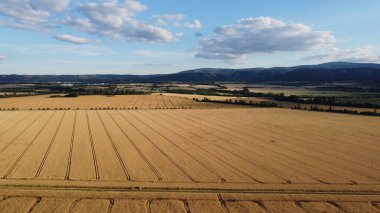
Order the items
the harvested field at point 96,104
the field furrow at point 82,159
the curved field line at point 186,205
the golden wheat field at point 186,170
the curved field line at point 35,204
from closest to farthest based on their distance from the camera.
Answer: the curved field line at point 35,204
the curved field line at point 186,205
the golden wheat field at point 186,170
the field furrow at point 82,159
the harvested field at point 96,104

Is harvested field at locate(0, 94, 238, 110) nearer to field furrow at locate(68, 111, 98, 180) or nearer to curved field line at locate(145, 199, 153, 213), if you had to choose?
field furrow at locate(68, 111, 98, 180)

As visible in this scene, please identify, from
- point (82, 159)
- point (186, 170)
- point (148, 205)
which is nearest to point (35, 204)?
point (148, 205)

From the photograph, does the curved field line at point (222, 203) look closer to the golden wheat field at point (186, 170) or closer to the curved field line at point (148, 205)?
the golden wheat field at point (186, 170)

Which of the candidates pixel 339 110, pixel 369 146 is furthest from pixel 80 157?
pixel 339 110

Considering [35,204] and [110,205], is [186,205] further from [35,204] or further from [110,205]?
[35,204]

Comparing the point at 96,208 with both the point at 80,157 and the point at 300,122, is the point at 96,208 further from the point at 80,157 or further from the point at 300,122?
the point at 300,122

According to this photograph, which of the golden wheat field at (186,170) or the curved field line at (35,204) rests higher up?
the curved field line at (35,204)

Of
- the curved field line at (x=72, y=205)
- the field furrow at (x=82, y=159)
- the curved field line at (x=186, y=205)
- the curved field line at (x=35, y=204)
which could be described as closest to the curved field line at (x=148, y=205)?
the curved field line at (x=186, y=205)

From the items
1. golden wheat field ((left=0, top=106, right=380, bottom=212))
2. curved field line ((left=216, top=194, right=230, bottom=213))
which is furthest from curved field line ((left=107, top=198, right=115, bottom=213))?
curved field line ((left=216, top=194, right=230, bottom=213))
